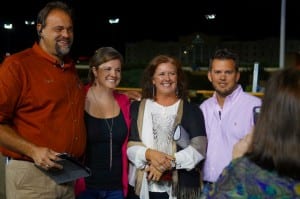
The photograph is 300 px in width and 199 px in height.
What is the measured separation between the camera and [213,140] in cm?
354

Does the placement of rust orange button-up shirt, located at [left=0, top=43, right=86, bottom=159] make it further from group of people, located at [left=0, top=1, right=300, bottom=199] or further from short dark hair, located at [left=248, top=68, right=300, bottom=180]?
short dark hair, located at [left=248, top=68, right=300, bottom=180]

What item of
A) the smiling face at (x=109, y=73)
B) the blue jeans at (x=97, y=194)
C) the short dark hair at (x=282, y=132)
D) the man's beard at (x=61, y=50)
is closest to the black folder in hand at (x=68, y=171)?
the blue jeans at (x=97, y=194)

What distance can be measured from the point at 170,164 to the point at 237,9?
34.7 metres

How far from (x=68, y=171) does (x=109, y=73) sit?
100 cm

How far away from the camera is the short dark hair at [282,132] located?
1722 millimetres

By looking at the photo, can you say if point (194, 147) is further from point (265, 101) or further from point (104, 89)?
point (265, 101)

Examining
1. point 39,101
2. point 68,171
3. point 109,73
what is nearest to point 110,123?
point 109,73

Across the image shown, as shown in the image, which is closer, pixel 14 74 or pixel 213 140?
pixel 14 74

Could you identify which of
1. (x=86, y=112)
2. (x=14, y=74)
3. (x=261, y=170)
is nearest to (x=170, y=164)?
(x=86, y=112)

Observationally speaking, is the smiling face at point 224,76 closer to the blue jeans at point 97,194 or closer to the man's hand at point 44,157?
the blue jeans at point 97,194

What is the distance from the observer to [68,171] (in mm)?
3090

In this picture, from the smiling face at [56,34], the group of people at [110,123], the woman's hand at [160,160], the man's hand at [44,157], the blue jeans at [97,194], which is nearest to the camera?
the man's hand at [44,157]

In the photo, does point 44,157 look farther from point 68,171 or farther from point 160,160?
point 160,160

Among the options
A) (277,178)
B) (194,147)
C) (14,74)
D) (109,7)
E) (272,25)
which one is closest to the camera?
(277,178)
